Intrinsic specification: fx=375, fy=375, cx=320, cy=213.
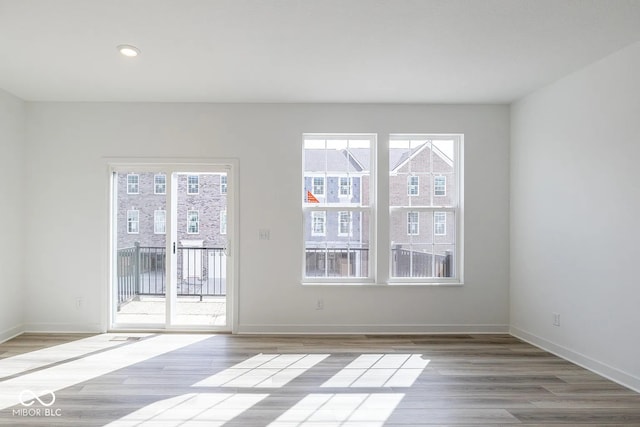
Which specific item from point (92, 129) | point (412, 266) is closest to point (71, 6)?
point (92, 129)

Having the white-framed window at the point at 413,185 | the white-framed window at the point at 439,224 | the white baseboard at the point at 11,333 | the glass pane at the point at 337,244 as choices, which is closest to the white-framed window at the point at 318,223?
the glass pane at the point at 337,244

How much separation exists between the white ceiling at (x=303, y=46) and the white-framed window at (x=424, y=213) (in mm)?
688

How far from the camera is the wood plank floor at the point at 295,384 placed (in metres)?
2.51

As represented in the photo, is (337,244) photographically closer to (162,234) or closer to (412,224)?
(412,224)

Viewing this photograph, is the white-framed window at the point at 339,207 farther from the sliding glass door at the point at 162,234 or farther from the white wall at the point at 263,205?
the sliding glass door at the point at 162,234

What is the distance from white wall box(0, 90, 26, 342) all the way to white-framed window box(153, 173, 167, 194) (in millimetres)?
1462

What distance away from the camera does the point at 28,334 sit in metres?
4.25

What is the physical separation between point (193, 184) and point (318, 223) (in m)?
1.59

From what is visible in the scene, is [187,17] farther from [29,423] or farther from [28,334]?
[28,334]

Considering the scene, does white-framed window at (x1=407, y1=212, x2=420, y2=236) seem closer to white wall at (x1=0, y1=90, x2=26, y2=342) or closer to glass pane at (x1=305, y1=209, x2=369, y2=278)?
glass pane at (x1=305, y1=209, x2=369, y2=278)

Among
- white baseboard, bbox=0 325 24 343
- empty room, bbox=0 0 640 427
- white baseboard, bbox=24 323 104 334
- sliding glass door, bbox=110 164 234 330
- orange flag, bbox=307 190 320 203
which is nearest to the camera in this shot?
empty room, bbox=0 0 640 427

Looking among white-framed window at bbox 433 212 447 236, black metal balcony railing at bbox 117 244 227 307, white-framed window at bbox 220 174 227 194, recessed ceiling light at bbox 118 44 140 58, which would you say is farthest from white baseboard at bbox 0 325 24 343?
white-framed window at bbox 433 212 447 236

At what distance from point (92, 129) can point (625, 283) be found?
553 cm

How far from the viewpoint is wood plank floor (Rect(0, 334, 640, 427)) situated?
8.25 feet
